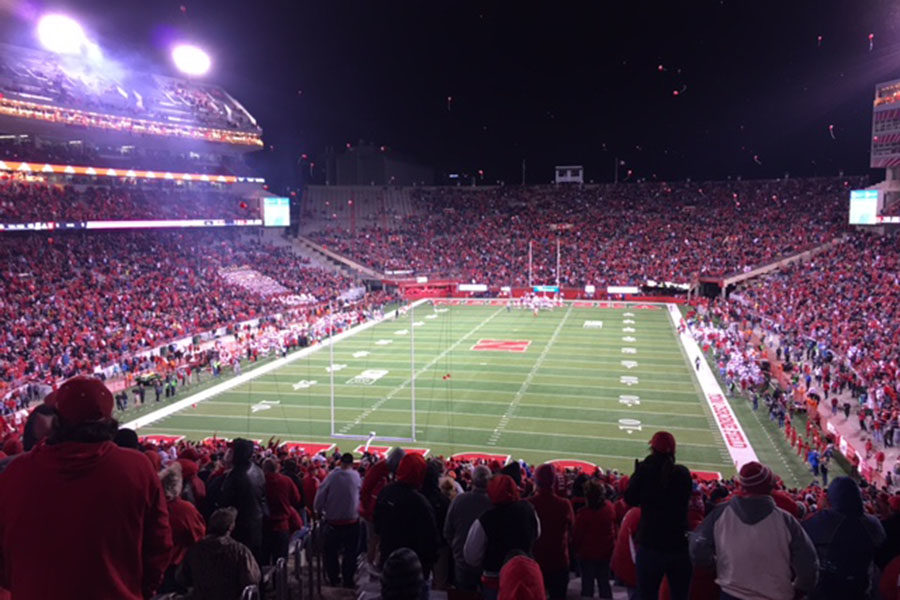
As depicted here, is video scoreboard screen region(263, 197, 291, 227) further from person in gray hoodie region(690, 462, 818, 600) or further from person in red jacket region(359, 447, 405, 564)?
person in gray hoodie region(690, 462, 818, 600)

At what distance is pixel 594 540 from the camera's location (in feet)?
19.1

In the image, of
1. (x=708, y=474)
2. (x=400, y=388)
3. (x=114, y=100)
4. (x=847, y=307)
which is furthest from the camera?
(x=114, y=100)

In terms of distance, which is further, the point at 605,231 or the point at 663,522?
the point at 605,231

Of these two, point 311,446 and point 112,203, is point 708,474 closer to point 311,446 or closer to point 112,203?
point 311,446

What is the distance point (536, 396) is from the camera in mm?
22547

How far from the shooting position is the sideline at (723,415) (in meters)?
17.0

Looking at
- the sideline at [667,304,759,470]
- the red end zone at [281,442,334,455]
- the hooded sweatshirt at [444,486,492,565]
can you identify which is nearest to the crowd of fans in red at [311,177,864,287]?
the sideline at [667,304,759,470]

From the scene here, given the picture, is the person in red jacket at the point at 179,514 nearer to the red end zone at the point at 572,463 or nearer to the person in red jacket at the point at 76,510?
the person in red jacket at the point at 76,510

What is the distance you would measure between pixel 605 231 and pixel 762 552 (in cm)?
5611

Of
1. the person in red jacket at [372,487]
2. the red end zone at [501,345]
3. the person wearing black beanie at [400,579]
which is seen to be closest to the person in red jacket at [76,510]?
the person wearing black beanie at [400,579]

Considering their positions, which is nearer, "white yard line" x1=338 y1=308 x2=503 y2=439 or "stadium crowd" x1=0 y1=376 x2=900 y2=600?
"stadium crowd" x1=0 y1=376 x2=900 y2=600

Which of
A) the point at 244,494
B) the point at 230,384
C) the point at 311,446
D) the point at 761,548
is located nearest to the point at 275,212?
the point at 230,384

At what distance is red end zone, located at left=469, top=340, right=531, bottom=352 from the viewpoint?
30234 mm

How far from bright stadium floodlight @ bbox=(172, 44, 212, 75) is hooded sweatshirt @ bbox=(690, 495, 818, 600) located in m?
54.0
